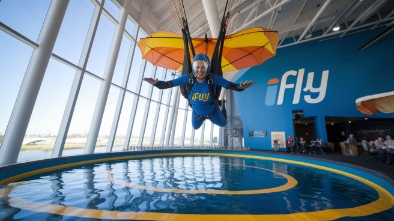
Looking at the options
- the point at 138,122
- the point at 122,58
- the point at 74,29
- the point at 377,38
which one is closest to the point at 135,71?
the point at 122,58

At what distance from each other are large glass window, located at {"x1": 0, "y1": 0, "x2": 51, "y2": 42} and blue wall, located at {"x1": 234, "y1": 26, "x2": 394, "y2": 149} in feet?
39.4

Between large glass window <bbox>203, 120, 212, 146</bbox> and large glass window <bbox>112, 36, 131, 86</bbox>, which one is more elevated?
large glass window <bbox>112, 36, 131, 86</bbox>

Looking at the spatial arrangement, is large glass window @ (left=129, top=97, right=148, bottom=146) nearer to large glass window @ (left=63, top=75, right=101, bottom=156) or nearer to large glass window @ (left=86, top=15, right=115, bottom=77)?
large glass window @ (left=63, top=75, right=101, bottom=156)

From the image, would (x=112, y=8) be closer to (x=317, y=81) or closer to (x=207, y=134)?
(x=317, y=81)

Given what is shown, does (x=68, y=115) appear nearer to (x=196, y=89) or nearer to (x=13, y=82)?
(x=13, y=82)

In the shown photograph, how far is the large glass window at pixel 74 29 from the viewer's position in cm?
549

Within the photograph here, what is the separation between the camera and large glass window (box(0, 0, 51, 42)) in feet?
13.2

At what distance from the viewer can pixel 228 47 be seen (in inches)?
223

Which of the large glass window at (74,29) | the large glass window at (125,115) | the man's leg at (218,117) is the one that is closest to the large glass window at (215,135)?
the large glass window at (125,115)

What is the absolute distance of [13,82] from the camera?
441cm

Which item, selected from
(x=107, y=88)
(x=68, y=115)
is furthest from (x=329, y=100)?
(x=68, y=115)

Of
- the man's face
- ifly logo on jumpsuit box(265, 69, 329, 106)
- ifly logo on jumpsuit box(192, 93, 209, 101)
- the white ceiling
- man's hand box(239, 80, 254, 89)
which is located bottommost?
ifly logo on jumpsuit box(192, 93, 209, 101)

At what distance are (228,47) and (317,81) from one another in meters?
8.47

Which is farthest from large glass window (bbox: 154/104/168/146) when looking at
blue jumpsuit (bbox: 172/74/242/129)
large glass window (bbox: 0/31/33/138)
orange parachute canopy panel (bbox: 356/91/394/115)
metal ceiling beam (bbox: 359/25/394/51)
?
metal ceiling beam (bbox: 359/25/394/51)
